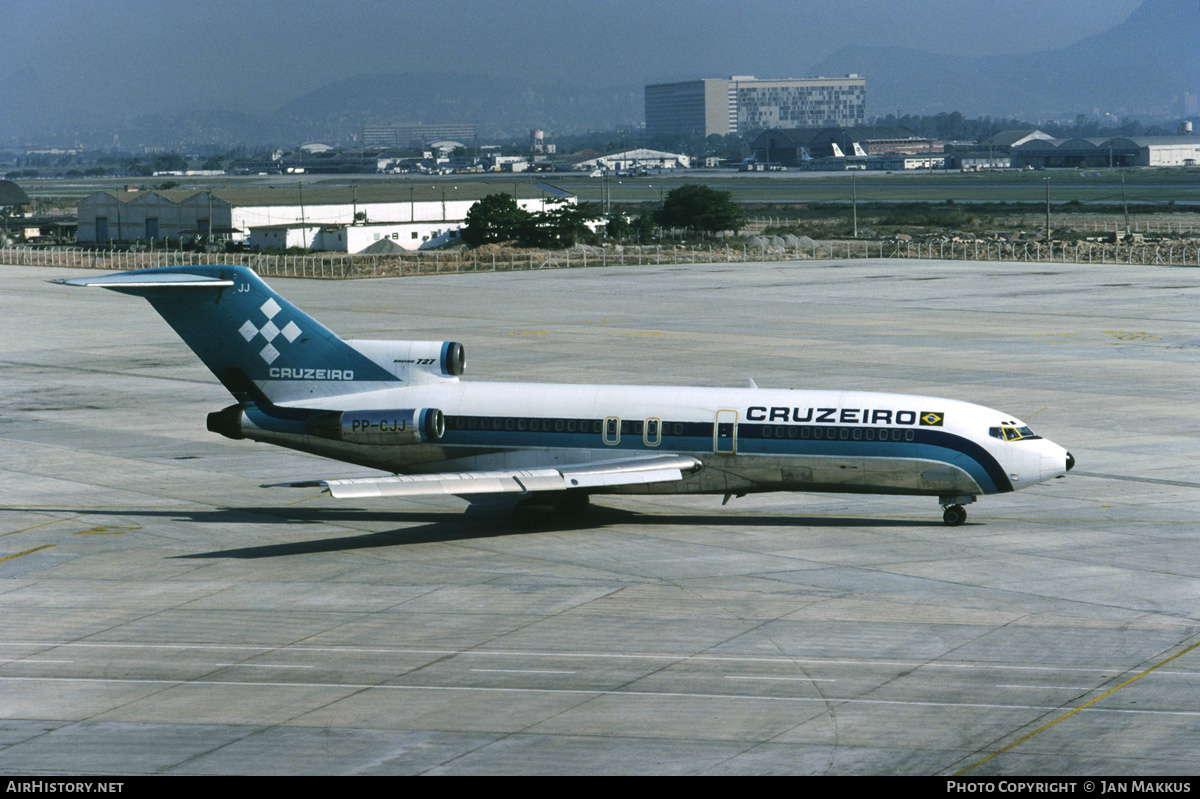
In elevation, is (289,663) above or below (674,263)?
below

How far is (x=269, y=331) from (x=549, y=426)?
834 cm

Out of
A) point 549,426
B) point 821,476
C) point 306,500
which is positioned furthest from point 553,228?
point 821,476

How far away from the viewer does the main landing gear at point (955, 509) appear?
36438 mm

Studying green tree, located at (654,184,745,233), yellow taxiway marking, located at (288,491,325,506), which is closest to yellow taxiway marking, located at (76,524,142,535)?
yellow taxiway marking, located at (288,491,325,506)

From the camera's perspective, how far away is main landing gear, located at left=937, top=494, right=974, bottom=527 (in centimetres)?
3644

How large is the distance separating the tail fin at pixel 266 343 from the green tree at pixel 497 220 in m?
116

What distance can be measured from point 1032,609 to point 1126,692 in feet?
16.9

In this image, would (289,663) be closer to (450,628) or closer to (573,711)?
(450,628)

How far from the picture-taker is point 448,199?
581 ft

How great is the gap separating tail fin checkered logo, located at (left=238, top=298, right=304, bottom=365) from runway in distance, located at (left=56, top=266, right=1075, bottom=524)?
0.04 metres

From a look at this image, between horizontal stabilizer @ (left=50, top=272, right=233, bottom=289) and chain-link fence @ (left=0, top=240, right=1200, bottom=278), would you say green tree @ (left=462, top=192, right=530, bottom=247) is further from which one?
horizontal stabilizer @ (left=50, top=272, right=233, bottom=289)

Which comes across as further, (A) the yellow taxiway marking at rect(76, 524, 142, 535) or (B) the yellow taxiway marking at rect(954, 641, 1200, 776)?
(A) the yellow taxiway marking at rect(76, 524, 142, 535)

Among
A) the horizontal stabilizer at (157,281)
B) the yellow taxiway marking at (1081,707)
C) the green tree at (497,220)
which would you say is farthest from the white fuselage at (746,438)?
the green tree at (497,220)
